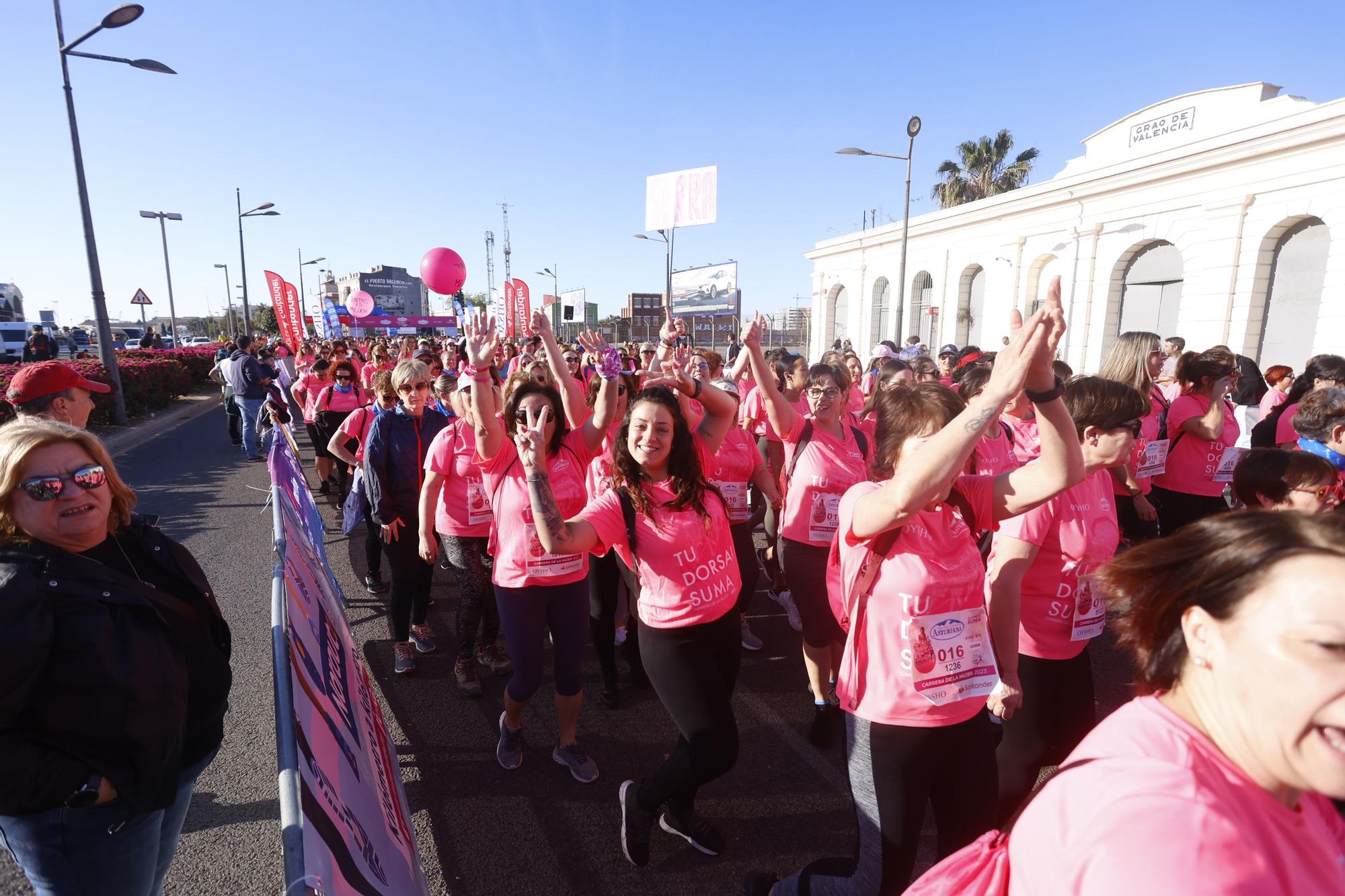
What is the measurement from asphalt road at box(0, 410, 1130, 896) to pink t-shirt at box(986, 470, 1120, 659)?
1.24 m

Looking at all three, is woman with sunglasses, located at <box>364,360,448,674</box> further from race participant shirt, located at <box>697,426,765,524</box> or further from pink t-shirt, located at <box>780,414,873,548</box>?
pink t-shirt, located at <box>780,414,873,548</box>

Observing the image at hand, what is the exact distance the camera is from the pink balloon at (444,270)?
8391 millimetres

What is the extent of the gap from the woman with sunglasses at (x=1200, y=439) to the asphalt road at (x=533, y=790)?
118 cm

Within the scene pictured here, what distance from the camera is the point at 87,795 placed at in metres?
1.69

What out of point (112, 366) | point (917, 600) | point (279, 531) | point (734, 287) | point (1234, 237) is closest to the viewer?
point (917, 600)

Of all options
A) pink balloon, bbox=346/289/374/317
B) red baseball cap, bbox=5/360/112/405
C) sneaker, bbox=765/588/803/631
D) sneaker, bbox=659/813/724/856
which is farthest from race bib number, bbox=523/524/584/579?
pink balloon, bbox=346/289/374/317

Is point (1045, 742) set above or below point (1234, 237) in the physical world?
below

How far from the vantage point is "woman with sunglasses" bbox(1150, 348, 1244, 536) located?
4258 millimetres

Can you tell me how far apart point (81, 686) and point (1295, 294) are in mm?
20926

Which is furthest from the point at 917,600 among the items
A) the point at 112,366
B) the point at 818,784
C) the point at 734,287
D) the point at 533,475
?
the point at 734,287

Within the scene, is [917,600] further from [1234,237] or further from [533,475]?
[1234,237]

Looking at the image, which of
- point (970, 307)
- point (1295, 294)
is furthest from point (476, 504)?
point (970, 307)

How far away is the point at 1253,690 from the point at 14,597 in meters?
2.45

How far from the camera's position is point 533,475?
7.82ft
